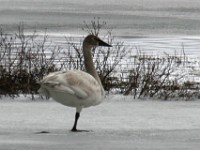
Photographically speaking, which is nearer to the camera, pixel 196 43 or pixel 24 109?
pixel 24 109

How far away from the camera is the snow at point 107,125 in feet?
22.4

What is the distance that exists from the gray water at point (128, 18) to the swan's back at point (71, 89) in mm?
10895

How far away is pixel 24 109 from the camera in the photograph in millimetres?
9695

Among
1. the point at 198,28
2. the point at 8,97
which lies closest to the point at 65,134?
the point at 8,97

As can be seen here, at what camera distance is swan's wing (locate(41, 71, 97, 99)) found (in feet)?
25.4

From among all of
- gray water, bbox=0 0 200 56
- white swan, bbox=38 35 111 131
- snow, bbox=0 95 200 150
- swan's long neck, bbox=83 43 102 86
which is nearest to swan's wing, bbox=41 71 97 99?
white swan, bbox=38 35 111 131

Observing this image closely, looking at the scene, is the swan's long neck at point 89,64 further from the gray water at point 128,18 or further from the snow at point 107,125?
the gray water at point 128,18

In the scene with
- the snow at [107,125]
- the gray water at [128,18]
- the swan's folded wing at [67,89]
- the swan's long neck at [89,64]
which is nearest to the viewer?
the snow at [107,125]

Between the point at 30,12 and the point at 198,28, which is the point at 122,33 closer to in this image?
the point at 198,28

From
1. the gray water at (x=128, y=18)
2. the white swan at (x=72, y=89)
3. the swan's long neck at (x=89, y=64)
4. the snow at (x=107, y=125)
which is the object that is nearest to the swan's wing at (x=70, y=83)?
the white swan at (x=72, y=89)

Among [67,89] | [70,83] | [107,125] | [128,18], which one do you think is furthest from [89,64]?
[128,18]

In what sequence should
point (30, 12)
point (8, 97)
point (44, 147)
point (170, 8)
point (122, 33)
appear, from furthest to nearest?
1. point (170, 8)
2. point (30, 12)
3. point (122, 33)
4. point (8, 97)
5. point (44, 147)

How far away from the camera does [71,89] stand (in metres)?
7.88

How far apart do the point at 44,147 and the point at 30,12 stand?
83.7 feet
